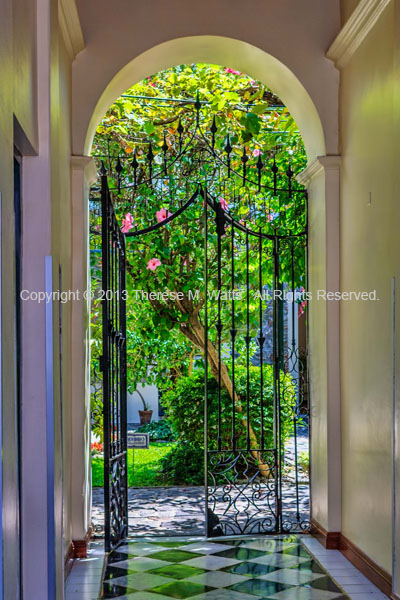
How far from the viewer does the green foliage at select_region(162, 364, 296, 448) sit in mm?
7891

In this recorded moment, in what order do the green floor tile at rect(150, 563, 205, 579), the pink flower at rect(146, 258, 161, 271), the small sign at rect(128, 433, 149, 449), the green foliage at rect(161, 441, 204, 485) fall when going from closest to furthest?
the green floor tile at rect(150, 563, 205, 579) → the small sign at rect(128, 433, 149, 449) → the pink flower at rect(146, 258, 161, 271) → the green foliage at rect(161, 441, 204, 485)

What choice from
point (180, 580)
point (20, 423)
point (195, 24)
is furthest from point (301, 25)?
point (180, 580)

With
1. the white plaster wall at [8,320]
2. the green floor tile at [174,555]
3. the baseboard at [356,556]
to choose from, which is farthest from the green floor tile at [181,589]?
the white plaster wall at [8,320]

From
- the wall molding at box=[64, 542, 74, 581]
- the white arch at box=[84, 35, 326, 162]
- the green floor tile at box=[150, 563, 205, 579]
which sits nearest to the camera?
the wall molding at box=[64, 542, 74, 581]

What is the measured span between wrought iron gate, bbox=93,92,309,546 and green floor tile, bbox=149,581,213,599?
2.28ft

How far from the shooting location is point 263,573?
15.4ft

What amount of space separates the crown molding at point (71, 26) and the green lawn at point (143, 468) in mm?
4543

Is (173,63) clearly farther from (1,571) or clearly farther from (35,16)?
(1,571)

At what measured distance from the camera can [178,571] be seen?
4.80 m

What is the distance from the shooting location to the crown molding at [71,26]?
14.6ft

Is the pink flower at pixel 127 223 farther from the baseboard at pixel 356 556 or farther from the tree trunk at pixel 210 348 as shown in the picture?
the baseboard at pixel 356 556

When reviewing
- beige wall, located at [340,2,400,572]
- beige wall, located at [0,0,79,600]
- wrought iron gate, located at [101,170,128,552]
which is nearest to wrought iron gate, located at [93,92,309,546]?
wrought iron gate, located at [101,170,128,552]

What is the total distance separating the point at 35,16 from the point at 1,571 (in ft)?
8.31

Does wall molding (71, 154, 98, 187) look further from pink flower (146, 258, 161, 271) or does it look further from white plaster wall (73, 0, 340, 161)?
pink flower (146, 258, 161, 271)
